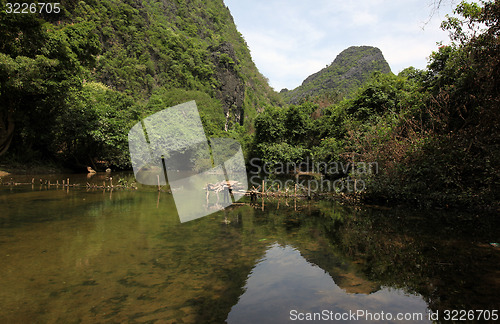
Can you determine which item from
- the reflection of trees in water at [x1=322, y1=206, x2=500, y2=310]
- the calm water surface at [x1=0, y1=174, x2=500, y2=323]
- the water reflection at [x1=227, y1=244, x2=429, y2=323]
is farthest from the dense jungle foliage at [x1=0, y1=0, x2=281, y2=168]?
the reflection of trees in water at [x1=322, y1=206, x2=500, y2=310]

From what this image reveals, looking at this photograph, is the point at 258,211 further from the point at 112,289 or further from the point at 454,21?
the point at 454,21

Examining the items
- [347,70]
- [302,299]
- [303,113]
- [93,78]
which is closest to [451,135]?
[302,299]

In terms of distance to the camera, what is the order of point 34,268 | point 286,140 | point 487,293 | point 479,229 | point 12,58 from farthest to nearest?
point 286,140, point 12,58, point 479,229, point 34,268, point 487,293

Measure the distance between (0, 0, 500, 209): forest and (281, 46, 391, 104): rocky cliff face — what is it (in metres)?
55.3

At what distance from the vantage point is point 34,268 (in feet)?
18.7

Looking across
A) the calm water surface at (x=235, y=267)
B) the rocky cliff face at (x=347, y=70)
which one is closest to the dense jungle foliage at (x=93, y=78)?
the calm water surface at (x=235, y=267)

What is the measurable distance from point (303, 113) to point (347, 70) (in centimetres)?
8730

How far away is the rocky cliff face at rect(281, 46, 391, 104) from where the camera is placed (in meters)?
97.1

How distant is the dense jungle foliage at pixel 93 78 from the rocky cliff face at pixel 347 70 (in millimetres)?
40241

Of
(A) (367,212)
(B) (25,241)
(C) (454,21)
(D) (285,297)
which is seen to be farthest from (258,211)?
(C) (454,21)

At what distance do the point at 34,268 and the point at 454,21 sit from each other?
55.7 ft

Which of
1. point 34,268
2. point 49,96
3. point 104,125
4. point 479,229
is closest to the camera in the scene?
point 34,268

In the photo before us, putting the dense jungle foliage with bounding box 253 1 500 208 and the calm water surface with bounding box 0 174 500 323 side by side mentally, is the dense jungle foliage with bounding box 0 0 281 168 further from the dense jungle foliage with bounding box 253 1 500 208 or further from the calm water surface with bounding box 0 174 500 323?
the dense jungle foliage with bounding box 253 1 500 208

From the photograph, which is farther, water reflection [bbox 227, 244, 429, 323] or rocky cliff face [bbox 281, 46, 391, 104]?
rocky cliff face [bbox 281, 46, 391, 104]
